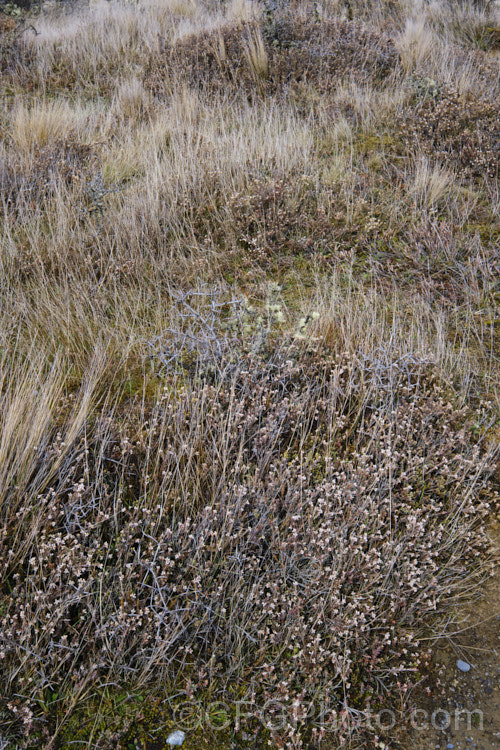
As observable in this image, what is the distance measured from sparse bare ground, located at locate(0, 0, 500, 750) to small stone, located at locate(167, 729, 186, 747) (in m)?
0.03

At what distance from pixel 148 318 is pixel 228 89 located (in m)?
4.74

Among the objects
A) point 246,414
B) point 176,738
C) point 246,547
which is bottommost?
point 176,738

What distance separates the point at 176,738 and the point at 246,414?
165cm

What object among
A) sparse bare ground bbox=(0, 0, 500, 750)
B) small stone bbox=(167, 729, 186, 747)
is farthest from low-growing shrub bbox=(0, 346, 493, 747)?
small stone bbox=(167, 729, 186, 747)

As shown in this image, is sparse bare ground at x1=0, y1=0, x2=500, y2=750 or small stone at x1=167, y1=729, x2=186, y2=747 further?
sparse bare ground at x1=0, y1=0, x2=500, y2=750

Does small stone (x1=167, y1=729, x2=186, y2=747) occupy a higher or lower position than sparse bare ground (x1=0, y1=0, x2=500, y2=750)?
lower

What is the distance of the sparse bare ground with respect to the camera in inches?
85.2

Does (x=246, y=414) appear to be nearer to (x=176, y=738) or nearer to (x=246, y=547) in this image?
(x=246, y=547)

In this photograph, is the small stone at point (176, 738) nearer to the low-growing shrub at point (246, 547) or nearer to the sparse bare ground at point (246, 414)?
the sparse bare ground at point (246, 414)

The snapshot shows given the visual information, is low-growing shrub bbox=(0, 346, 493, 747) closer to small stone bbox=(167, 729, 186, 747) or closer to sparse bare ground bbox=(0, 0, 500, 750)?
sparse bare ground bbox=(0, 0, 500, 750)

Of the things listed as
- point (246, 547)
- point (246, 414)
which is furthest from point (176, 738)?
point (246, 414)

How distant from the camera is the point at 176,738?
203 cm

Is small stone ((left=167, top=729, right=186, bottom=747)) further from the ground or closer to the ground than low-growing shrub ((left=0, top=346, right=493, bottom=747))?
closer to the ground

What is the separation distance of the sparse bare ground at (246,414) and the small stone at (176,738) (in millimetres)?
29
